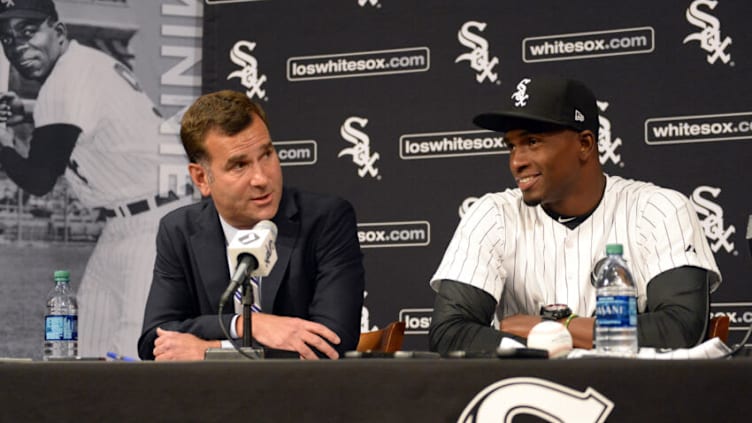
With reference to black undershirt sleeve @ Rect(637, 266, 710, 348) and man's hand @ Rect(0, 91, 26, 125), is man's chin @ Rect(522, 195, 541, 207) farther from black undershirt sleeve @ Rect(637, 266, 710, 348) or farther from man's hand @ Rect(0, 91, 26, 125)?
man's hand @ Rect(0, 91, 26, 125)

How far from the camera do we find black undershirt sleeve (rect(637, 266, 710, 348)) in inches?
110

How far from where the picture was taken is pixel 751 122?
4285 mm

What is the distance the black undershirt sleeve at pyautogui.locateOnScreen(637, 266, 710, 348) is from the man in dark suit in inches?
33.1

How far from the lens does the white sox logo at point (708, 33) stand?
437 cm

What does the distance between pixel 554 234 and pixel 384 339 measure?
73 centimetres

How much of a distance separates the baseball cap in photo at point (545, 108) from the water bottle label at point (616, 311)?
39.0 inches

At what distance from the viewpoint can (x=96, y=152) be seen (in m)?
5.01

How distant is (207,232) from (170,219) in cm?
16

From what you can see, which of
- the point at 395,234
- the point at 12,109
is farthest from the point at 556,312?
the point at 12,109

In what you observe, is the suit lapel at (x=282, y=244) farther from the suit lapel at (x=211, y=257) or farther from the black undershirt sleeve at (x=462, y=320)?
the black undershirt sleeve at (x=462, y=320)

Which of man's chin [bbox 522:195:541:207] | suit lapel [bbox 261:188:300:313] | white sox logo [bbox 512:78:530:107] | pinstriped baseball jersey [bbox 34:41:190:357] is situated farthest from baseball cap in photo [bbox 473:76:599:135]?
pinstriped baseball jersey [bbox 34:41:190:357]

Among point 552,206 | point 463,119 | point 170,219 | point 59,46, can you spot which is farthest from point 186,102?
point 552,206

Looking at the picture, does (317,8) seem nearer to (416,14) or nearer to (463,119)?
(416,14)

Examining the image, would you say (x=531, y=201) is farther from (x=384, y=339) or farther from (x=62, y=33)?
(x=62, y=33)
